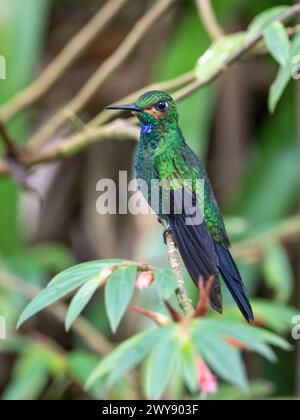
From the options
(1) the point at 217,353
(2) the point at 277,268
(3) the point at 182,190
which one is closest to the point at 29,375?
(2) the point at 277,268

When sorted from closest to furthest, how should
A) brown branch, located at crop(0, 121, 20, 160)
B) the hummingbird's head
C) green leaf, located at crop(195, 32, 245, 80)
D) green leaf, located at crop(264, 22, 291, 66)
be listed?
1. green leaf, located at crop(264, 22, 291, 66)
2. the hummingbird's head
3. green leaf, located at crop(195, 32, 245, 80)
4. brown branch, located at crop(0, 121, 20, 160)

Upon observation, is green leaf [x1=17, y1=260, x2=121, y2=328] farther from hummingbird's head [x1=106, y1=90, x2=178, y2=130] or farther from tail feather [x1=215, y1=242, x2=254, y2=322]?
hummingbird's head [x1=106, y1=90, x2=178, y2=130]

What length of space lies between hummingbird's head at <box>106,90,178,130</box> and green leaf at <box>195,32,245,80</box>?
0.44ft

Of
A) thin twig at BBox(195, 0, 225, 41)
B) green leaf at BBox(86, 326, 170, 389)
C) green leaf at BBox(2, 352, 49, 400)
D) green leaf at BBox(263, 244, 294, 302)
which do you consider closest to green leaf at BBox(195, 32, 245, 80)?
thin twig at BBox(195, 0, 225, 41)

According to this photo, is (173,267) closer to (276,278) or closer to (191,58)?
(276,278)

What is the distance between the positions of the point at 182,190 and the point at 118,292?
0.36 m

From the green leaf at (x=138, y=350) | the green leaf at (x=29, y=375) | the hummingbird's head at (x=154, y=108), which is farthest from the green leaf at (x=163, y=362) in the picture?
the green leaf at (x=29, y=375)

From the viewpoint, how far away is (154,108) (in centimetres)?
157

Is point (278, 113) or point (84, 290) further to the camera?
point (278, 113)

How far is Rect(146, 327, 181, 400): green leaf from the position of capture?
1.14 metres

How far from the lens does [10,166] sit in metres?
2.14

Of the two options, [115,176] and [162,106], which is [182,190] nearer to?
[162,106]

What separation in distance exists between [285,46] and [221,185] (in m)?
2.12
